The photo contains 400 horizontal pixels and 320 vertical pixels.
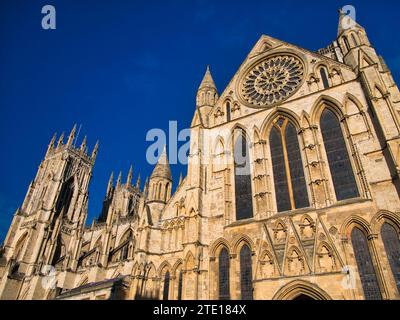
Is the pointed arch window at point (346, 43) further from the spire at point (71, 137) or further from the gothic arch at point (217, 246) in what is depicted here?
the spire at point (71, 137)

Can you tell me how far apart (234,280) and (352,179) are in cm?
784

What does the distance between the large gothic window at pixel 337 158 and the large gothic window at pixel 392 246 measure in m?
2.09

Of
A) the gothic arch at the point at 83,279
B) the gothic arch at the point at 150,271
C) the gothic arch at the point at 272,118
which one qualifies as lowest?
the gothic arch at the point at 150,271

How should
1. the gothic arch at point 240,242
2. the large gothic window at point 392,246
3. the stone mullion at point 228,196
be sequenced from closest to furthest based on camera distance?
the large gothic window at point 392,246, the gothic arch at point 240,242, the stone mullion at point 228,196

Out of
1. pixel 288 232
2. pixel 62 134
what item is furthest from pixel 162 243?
pixel 62 134

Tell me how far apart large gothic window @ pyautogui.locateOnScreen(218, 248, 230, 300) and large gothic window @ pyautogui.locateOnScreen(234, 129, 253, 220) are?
2302 millimetres

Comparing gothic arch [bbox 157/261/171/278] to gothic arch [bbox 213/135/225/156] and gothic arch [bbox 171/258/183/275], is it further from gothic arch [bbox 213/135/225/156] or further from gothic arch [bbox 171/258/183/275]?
gothic arch [bbox 213/135/225/156]

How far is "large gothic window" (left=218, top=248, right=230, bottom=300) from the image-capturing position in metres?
15.0

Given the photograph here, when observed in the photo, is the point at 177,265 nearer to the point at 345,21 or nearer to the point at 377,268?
the point at 377,268

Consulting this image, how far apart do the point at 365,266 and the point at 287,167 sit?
6448mm

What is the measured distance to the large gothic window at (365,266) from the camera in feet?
A: 39.6

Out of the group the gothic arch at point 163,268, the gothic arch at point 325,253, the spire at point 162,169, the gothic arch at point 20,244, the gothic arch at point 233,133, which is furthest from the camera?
the gothic arch at point 20,244

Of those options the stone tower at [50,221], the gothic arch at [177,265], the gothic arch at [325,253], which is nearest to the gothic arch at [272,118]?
the gothic arch at [325,253]

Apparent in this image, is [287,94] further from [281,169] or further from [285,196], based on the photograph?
[285,196]
